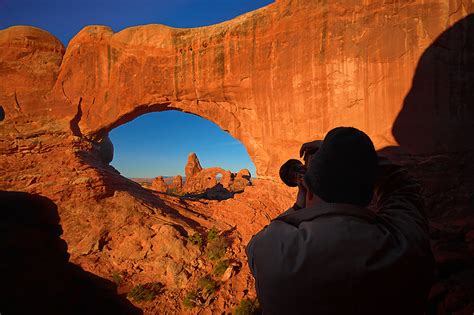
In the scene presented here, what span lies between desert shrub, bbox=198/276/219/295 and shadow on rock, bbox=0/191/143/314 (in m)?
1.88

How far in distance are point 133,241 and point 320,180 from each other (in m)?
8.80

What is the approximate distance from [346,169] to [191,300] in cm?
742

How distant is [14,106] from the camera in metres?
10.9

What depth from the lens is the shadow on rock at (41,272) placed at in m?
7.26

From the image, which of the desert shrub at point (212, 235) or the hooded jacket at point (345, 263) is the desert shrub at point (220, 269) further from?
the hooded jacket at point (345, 263)

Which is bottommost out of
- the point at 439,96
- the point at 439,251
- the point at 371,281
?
the point at 439,251

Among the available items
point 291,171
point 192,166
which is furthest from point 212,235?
point 192,166

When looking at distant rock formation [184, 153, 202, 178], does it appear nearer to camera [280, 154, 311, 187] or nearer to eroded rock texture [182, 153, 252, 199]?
eroded rock texture [182, 153, 252, 199]

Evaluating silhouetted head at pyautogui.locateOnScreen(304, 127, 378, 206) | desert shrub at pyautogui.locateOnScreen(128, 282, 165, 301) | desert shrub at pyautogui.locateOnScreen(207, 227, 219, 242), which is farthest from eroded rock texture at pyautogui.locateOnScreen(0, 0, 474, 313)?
silhouetted head at pyautogui.locateOnScreen(304, 127, 378, 206)

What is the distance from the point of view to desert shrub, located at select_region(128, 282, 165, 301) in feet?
23.6

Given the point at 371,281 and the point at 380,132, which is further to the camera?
the point at 380,132

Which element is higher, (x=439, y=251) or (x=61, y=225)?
(x=61, y=225)

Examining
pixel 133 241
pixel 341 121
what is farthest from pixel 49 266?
pixel 341 121

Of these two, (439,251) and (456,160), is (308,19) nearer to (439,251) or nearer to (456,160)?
(456,160)
